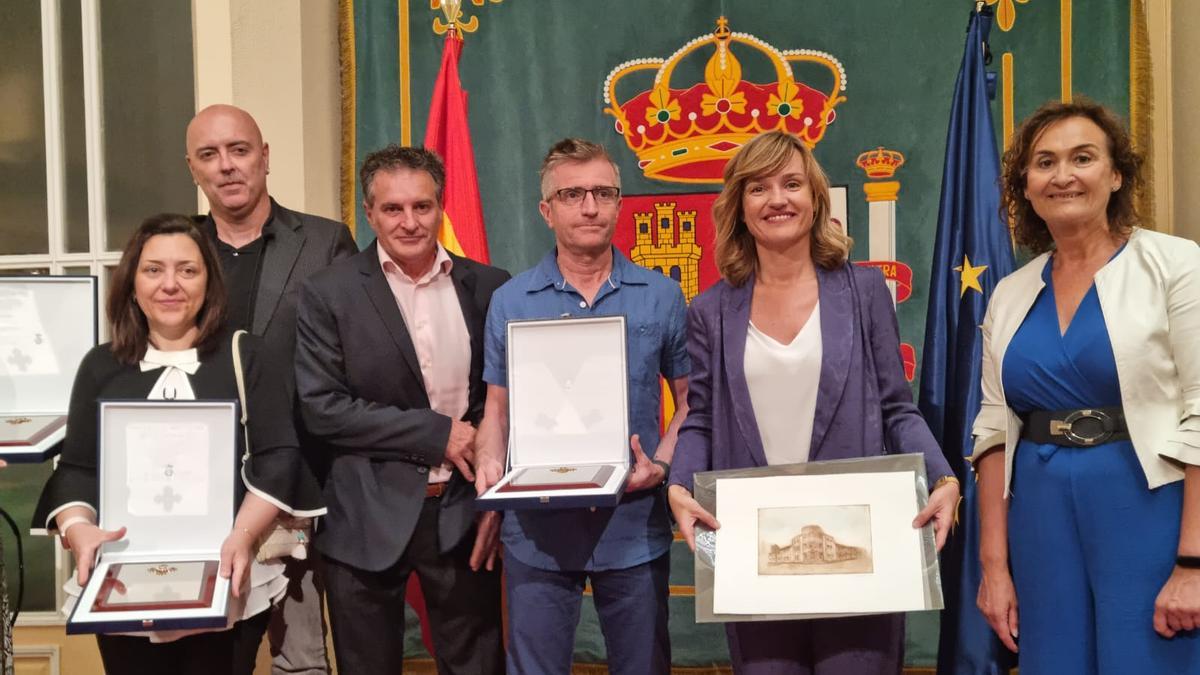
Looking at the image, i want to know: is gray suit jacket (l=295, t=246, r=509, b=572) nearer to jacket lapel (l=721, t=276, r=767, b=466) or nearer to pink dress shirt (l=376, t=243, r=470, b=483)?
pink dress shirt (l=376, t=243, r=470, b=483)

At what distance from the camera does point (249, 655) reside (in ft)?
8.14

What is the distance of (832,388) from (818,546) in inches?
13.9

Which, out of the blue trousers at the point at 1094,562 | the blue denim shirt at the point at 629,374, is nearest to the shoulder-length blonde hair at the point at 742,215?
the blue denim shirt at the point at 629,374

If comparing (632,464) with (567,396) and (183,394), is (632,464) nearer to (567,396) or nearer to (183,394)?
(567,396)

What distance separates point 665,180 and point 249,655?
2403 mm

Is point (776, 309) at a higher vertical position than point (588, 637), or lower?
higher

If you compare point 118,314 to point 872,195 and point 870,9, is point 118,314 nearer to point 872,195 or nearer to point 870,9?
point 872,195

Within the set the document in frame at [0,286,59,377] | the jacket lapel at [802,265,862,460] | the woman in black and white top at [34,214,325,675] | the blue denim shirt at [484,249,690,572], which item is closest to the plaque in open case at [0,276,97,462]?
the document in frame at [0,286,59,377]

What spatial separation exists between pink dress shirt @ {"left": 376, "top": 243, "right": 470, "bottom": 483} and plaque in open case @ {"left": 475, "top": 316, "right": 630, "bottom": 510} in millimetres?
312

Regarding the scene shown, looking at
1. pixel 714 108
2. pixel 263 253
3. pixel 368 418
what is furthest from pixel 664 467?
pixel 714 108

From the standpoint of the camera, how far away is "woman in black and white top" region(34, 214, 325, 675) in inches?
92.9

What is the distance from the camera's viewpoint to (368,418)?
8.44ft

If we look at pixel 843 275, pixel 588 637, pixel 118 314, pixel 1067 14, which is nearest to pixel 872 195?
pixel 1067 14

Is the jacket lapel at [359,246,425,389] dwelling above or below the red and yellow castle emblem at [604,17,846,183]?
below
